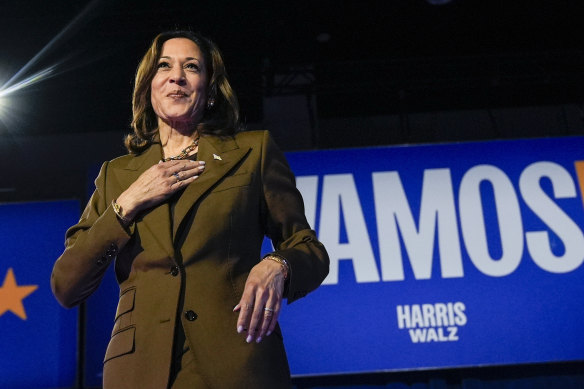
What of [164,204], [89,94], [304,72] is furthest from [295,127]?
[164,204]

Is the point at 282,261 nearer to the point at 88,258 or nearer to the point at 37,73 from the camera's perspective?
the point at 88,258

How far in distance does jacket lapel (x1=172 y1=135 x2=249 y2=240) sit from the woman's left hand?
0.19 meters

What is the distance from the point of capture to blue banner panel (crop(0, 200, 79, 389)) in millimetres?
3963

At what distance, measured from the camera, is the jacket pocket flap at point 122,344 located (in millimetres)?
1077

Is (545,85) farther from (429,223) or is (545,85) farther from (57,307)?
(57,307)

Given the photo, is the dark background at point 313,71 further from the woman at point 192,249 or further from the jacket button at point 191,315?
the jacket button at point 191,315

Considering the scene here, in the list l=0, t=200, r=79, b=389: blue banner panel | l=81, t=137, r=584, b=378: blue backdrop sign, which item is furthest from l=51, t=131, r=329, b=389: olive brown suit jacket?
l=0, t=200, r=79, b=389: blue banner panel

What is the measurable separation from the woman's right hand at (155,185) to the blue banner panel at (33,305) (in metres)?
3.15

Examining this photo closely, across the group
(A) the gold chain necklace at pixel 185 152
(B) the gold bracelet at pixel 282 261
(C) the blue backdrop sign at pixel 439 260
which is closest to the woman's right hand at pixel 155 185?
(A) the gold chain necklace at pixel 185 152

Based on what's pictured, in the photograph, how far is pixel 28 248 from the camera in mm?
4168

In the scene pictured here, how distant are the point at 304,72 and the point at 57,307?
2457 millimetres

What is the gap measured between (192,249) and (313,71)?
4053 millimetres

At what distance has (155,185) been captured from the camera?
1.15 metres

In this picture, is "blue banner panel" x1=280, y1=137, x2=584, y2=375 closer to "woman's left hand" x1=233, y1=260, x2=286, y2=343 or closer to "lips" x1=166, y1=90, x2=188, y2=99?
"lips" x1=166, y1=90, x2=188, y2=99
